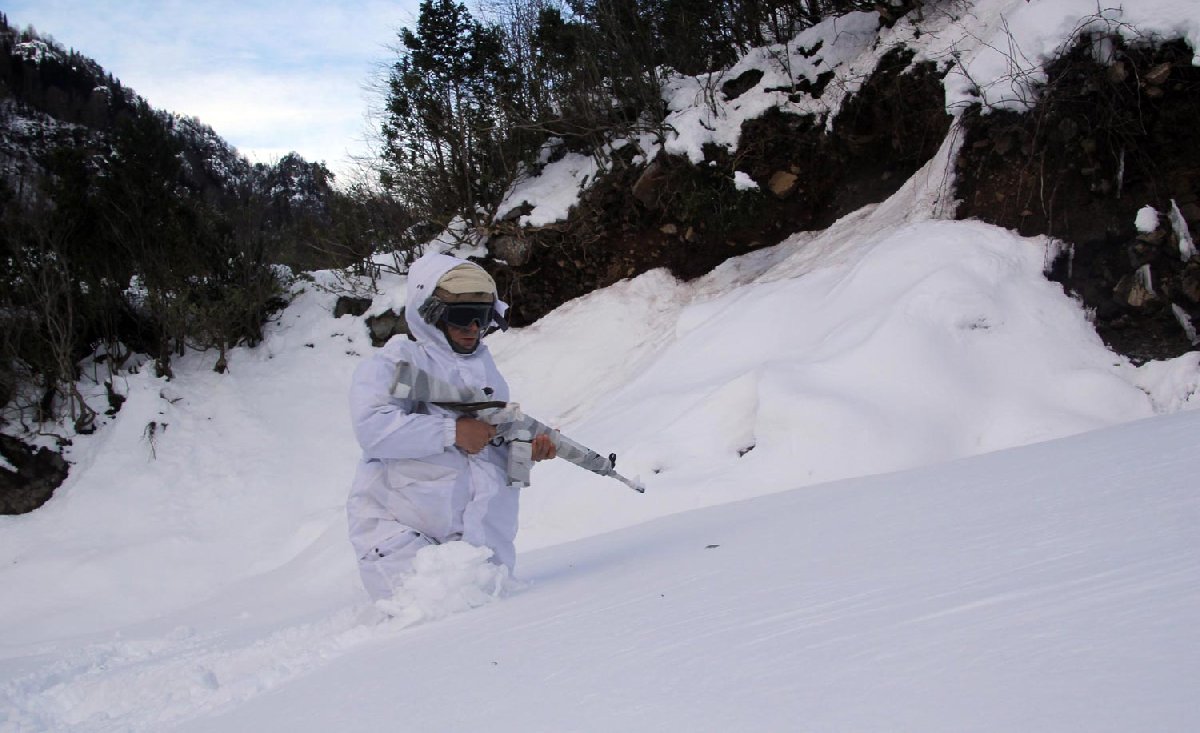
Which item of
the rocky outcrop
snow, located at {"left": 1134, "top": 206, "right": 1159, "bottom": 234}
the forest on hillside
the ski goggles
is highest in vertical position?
the forest on hillside

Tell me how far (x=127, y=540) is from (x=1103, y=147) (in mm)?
11012

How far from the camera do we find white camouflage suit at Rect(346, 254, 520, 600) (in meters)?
3.18

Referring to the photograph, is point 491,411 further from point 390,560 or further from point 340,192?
point 340,192

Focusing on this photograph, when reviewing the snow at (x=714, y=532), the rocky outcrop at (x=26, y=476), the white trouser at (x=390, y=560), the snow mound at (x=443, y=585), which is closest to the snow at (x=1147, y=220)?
the snow at (x=714, y=532)

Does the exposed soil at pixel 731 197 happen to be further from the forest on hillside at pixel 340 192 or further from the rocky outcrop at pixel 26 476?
the rocky outcrop at pixel 26 476

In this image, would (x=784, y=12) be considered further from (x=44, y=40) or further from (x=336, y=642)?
(x=44, y=40)

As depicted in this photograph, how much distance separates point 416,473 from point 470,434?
0.90ft

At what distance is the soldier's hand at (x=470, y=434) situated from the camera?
3227 millimetres

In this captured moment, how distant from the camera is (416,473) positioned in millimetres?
3289

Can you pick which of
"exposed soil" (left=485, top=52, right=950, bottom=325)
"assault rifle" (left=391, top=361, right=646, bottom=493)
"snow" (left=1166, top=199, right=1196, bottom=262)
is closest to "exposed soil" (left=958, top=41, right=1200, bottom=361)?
"snow" (left=1166, top=199, right=1196, bottom=262)

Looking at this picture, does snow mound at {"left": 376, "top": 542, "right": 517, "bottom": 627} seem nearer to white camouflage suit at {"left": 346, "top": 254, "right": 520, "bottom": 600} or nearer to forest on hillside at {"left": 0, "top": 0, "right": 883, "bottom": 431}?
white camouflage suit at {"left": 346, "top": 254, "right": 520, "bottom": 600}

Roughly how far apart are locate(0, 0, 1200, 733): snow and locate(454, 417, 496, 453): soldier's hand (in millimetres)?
427

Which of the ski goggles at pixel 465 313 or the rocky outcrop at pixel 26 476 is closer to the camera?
the ski goggles at pixel 465 313

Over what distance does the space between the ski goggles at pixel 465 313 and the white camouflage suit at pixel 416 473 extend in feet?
0.31
